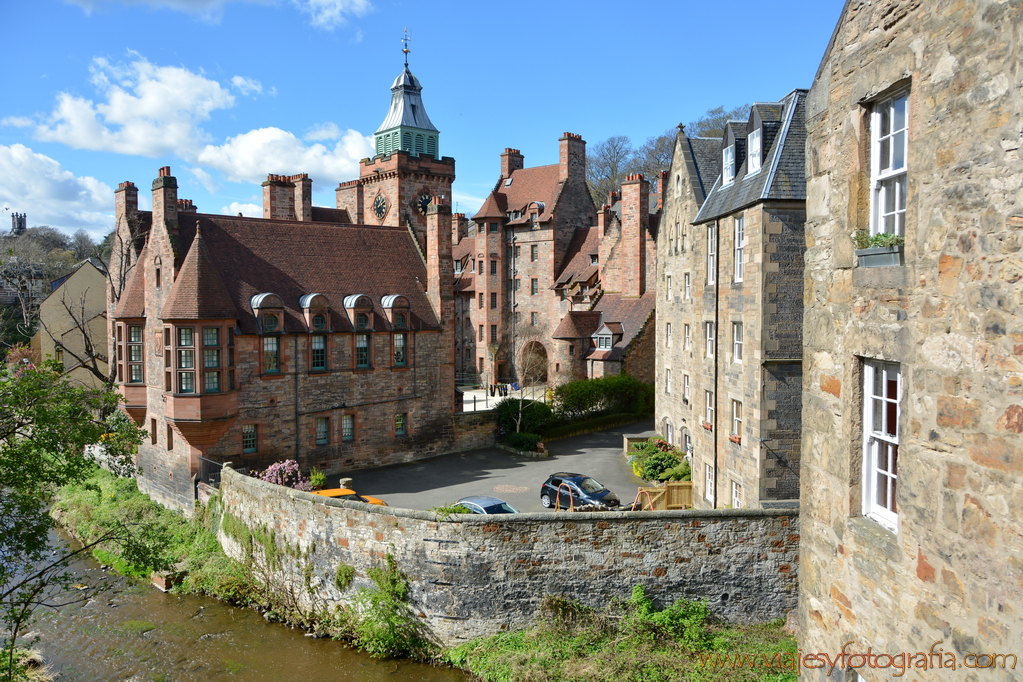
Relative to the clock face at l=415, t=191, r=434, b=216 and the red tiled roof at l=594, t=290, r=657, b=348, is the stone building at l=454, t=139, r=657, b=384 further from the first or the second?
the clock face at l=415, t=191, r=434, b=216

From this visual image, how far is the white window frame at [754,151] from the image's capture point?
1953 cm

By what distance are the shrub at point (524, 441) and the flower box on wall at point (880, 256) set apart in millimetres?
26415

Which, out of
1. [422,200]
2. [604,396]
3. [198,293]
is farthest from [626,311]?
[198,293]

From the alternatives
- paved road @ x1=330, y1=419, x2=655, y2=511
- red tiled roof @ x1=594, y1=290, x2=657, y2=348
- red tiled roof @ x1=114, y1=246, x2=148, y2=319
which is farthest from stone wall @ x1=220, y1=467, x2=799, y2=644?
red tiled roof @ x1=594, y1=290, x2=657, y2=348

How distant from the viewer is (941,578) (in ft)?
17.2

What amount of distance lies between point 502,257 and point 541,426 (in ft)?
62.7

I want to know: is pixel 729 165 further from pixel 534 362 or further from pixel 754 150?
pixel 534 362

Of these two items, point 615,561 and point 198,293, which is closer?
point 615,561

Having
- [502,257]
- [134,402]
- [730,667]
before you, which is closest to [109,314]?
[134,402]

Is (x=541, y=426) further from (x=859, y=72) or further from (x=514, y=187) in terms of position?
(x=859, y=72)

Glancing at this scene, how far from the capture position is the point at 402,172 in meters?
41.8

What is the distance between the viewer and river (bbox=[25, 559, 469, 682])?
16297 millimetres

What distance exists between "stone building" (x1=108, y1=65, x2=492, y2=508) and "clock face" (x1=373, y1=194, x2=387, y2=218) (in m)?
10.9

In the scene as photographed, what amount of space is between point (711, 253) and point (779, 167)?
13.6ft
